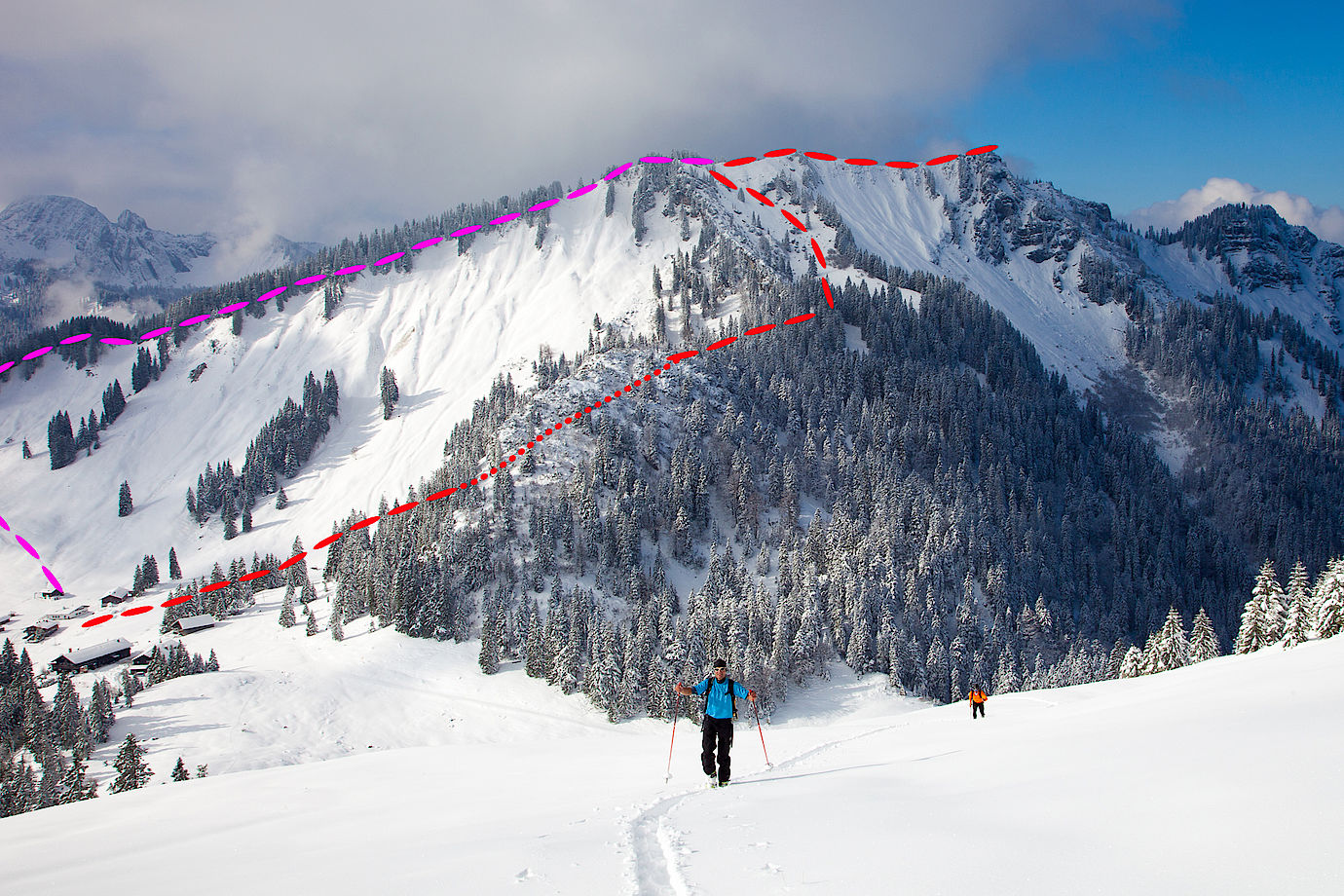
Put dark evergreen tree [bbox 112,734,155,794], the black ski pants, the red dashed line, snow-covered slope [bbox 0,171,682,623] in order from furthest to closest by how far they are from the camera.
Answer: snow-covered slope [bbox 0,171,682,623], the red dashed line, dark evergreen tree [bbox 112,734,155,794], the black ski pants

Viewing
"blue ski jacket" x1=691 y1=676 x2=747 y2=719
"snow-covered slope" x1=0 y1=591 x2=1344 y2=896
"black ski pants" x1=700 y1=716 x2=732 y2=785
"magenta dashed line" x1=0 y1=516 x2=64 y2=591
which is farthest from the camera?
"magenta dashed line" x1=0 y1=516 x2=64 y2=591

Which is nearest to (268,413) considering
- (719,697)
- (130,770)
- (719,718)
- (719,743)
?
(130,770)

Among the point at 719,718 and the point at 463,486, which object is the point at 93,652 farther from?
the point at 719,718

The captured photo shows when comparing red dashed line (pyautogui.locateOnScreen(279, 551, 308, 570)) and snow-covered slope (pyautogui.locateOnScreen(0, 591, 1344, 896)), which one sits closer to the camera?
snow-covered slope (pyautogui.locateOnScreen(0, 591, 1344, 896))

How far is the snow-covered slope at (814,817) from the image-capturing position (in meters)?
6.30

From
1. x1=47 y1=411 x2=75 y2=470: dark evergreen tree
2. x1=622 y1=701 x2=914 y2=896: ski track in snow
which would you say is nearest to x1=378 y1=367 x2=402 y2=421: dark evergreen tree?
x1=47 y1=411 x2=75 y2=470: dark evergreen tree

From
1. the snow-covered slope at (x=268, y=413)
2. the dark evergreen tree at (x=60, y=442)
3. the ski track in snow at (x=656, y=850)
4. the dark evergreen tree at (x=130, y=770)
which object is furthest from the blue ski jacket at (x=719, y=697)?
the dark evergreen tree at (x=60, y=442)

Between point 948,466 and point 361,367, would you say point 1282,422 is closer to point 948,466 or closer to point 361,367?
point 948,466

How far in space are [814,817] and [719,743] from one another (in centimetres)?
503

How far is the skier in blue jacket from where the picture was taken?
1366 centimetres

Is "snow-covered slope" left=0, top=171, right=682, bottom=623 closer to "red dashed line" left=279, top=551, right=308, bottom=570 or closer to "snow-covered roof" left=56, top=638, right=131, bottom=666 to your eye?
"red dashed line" left=279, top=551, right=308, bottom=570

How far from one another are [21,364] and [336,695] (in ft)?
657

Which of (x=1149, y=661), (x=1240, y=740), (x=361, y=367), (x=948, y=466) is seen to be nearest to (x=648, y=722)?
(x=1149, y=661)

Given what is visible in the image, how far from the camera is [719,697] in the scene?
1424cm
